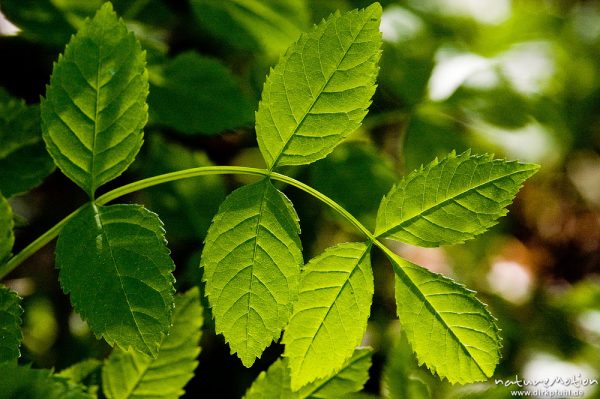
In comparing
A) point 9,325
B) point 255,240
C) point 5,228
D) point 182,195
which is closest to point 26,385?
point 9,325

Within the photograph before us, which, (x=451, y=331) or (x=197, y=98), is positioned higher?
(x=197, y=98)

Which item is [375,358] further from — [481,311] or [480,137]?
[481,311]

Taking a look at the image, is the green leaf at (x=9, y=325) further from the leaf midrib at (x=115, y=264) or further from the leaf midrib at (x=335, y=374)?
the leaf midrib at (x=335, y=374)

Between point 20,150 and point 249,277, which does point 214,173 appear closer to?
point 249,277

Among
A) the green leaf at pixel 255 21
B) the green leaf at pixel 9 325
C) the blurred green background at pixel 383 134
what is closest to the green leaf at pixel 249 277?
the green leaf at pixel 9 325

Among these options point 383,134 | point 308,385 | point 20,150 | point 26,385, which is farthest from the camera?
point 383,134

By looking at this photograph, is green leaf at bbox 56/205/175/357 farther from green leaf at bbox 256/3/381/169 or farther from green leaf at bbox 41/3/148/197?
green leaf at bbox 256/3/381/169

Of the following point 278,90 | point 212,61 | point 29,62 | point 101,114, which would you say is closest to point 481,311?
point 278,90
